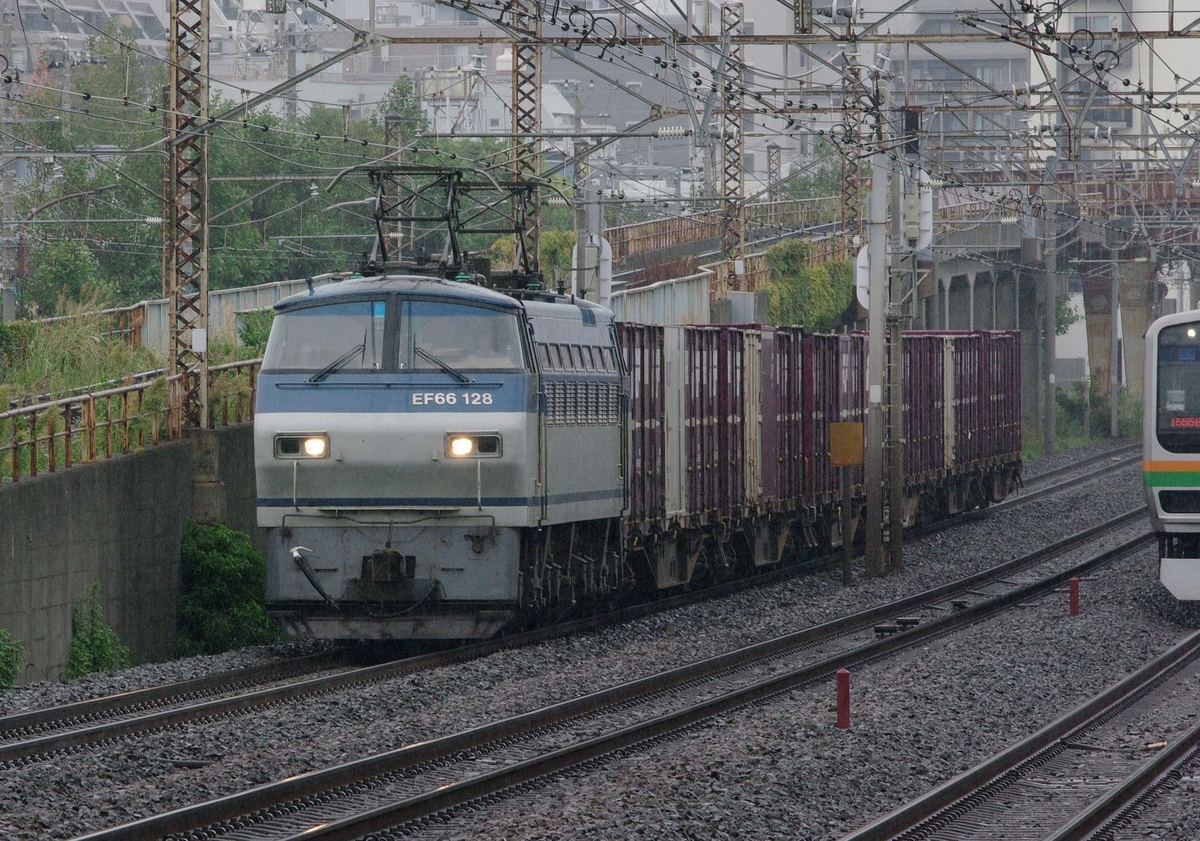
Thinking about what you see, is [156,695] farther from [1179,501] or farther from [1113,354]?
[1113,354]

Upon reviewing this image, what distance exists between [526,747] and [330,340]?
15.7 feet

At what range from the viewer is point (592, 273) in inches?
1063

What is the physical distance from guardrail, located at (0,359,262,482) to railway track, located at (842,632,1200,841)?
29.1 ft

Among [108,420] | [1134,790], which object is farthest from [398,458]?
[1134,790]

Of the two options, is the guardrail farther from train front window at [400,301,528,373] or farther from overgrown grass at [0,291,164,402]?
train front window at [400,301,528,373]

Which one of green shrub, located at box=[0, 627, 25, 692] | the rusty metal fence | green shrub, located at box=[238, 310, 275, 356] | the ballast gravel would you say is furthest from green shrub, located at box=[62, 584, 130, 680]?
the rusty metal fence

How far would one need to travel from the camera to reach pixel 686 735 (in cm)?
1225

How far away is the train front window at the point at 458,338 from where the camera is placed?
1491cm

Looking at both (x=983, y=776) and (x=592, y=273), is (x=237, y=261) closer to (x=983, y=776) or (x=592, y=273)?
(x=592, y=273)

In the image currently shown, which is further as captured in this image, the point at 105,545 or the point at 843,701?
the point at 105,545

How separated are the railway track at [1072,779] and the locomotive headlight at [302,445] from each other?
20.1 feet

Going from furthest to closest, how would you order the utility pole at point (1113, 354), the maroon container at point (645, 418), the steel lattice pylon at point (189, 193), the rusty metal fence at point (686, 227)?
the utility pole at point (1113, 354) < the rusty metal fence at point (686, 227) < the maroon container at point (645, 418) < the steel lattice pylon at point (189, 193)

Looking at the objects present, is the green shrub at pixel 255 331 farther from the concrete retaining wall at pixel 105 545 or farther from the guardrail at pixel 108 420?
the concrete retaining wall at pixel 105 545

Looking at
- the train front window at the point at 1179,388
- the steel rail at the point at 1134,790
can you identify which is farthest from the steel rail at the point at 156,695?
the train front window at the point at 1179,388
